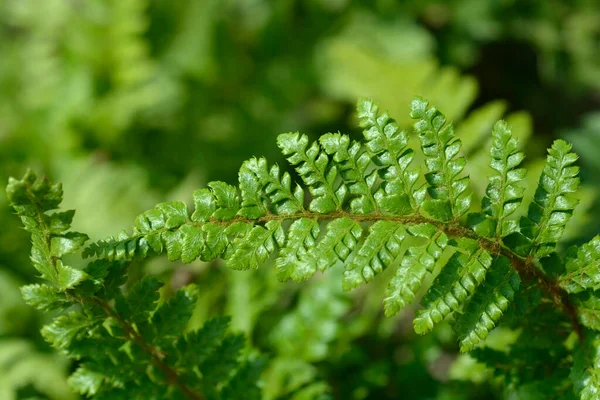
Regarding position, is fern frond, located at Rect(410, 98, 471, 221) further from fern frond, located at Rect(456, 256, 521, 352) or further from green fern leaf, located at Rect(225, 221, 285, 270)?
green fern leaf, located at Rect(225, 221, 285, 270)

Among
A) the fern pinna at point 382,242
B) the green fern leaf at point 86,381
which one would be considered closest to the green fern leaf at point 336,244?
the fern pinna at point 382,242

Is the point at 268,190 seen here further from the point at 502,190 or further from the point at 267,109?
the point at 267,109

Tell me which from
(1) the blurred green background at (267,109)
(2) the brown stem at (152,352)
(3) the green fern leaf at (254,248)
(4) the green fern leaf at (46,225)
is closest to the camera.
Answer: (4) the green fern leaf at (46,225)

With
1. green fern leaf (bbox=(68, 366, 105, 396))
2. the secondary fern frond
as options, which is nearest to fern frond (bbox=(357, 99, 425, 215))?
the secondary fern frond

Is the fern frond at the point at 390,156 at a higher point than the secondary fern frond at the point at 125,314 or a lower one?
lower

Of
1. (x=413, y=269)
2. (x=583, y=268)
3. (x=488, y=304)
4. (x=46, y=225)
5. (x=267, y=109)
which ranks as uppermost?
(x=267, y=109)

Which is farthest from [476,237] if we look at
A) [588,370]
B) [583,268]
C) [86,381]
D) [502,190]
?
[86,381]

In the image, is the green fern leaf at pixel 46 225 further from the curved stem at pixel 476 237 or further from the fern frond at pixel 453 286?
the fern frond at pixel 453 286
